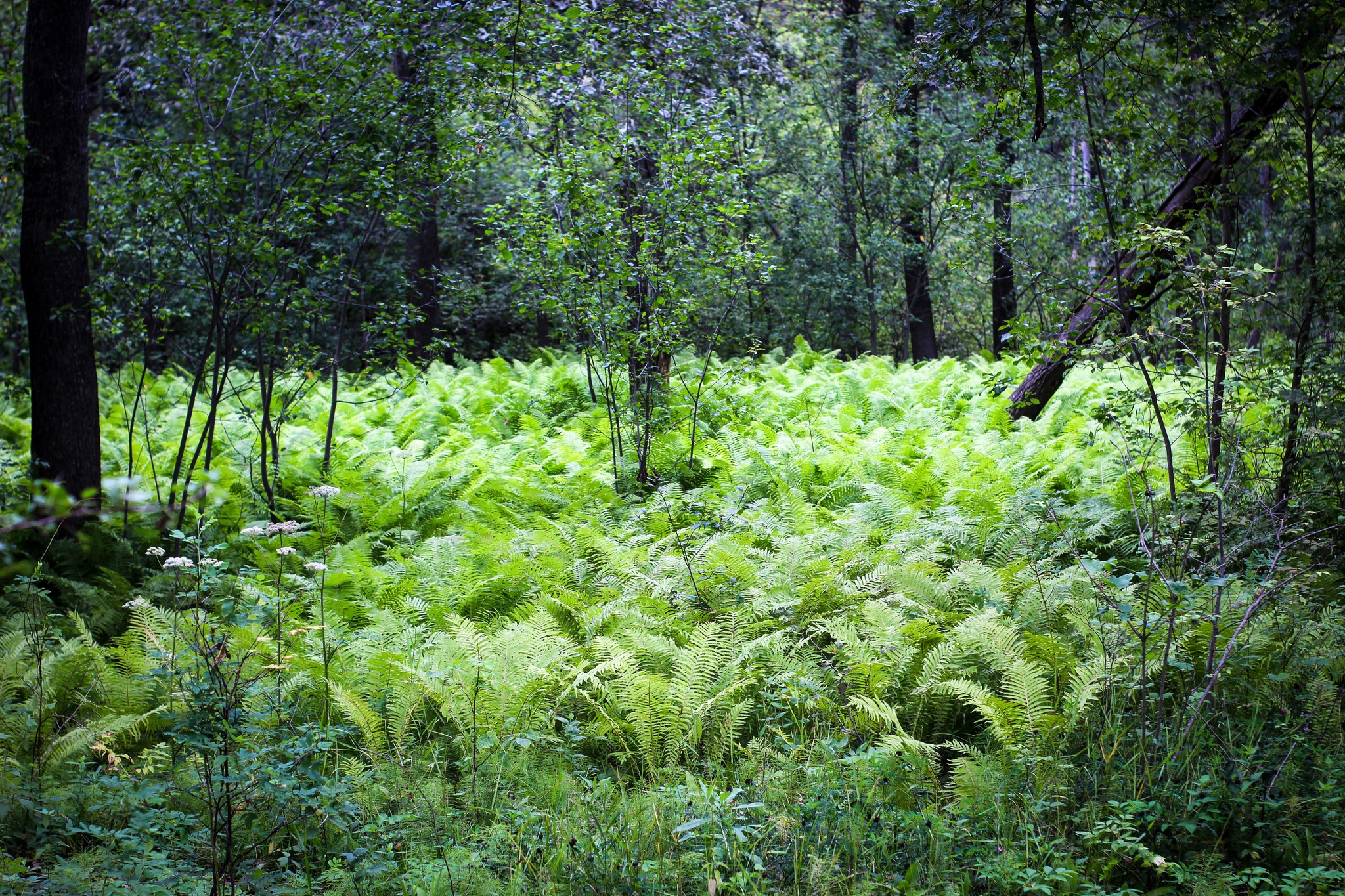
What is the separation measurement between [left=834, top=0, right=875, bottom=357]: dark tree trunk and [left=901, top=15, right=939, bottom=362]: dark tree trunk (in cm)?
74

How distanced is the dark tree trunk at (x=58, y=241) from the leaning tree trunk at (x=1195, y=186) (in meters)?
5.91

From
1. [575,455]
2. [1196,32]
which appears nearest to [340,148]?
[575,455]

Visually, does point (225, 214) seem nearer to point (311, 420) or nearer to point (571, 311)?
point (571, 311)

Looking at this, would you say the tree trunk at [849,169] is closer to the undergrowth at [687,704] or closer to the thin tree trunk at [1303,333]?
the undergrowth at [687,704]

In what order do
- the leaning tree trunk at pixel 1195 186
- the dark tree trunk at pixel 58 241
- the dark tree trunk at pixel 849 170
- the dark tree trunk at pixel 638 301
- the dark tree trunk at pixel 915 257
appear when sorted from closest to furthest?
the leaning tree trunk at pixel 1195 186 → the dark tree trunk at pixel 58 241 → the dark tree trunk at pixel 638 301 → the dark tree trunk at pixel 915 257 → the dark tree trunk at pixel 849 170

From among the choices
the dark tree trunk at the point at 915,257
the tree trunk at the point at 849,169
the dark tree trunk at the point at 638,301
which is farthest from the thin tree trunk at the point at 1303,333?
the tree trunk at the point at 849,169

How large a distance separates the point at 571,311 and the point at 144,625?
394cm

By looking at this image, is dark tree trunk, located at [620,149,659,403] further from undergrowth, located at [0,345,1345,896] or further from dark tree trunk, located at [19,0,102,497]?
dark tree trunk, located at [19,0,102,497]

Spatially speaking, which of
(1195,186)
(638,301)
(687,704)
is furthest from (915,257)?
(687,704)

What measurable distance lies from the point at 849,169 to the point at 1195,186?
32.5ft

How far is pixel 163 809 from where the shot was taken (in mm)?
3154

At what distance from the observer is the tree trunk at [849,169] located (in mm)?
13727

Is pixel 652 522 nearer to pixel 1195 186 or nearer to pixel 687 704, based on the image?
pixel 687 704

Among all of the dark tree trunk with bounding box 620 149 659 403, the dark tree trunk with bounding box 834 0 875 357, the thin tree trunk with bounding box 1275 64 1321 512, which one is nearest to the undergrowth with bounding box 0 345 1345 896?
the thin tree trunk with bounding box 1275 64 1321 512
